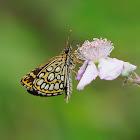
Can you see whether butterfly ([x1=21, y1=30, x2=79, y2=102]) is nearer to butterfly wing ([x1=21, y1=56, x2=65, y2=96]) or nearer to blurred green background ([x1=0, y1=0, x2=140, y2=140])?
butterfly wing ([x1=21, y1=56, x2=65, y2=96])

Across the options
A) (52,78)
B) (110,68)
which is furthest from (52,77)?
(110,68)

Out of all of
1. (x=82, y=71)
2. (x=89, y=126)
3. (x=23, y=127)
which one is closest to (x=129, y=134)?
(x=89, y=126)

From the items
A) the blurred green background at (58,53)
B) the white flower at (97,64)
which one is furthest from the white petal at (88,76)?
the blurred green background at (58,53)

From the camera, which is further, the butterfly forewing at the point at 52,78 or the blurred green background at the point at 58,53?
the blurred green background at the point at 58,53

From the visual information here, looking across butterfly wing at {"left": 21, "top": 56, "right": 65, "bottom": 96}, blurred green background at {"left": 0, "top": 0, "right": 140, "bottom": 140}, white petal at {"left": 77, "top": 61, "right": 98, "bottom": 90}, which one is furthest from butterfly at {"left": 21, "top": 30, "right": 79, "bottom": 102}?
blurred green background at {"left": 0, "top": 0, "right": 140, "bottom": 140}

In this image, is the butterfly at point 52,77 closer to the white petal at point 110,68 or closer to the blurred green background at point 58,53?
the white petal at point 110,68

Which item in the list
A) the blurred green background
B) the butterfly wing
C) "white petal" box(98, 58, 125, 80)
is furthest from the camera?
the blurred green background
